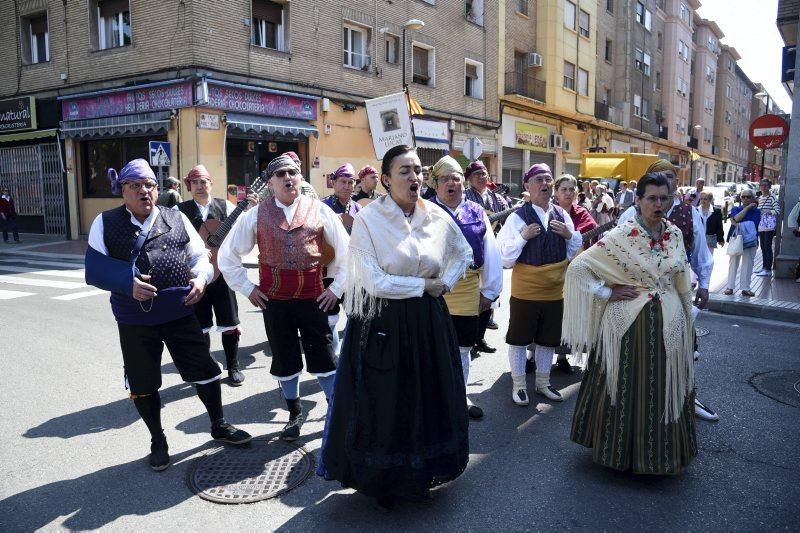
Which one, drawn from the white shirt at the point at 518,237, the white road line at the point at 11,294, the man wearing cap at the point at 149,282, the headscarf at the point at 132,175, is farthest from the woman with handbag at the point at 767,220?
the white road line at the point at 11,294

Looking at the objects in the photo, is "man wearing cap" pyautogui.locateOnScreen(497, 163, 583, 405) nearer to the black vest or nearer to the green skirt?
the green skirt

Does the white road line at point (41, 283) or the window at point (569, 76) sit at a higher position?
the window at point (569, 76)

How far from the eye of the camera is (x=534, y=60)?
2700cm

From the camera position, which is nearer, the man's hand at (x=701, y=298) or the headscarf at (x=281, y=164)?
the headscarf at (x=281, y=164)

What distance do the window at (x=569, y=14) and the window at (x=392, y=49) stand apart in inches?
466

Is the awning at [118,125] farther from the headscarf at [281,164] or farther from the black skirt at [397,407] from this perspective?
the black skirt at [397,407]

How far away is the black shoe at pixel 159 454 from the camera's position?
12.4 ft

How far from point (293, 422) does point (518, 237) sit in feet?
7.41

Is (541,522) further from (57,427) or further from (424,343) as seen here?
(57,427)

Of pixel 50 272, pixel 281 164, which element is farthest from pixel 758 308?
pixel 50 272

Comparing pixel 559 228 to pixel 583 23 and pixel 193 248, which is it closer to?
pixel 193 248

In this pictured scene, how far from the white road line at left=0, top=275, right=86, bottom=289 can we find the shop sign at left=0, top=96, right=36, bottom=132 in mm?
9705

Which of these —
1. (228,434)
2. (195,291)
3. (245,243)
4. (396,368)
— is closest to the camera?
(396,368)

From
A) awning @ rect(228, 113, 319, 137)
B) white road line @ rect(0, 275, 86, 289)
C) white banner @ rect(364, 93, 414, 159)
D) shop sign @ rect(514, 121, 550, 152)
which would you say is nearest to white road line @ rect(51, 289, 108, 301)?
white road line @ rect(0, 275, 86, 289)
